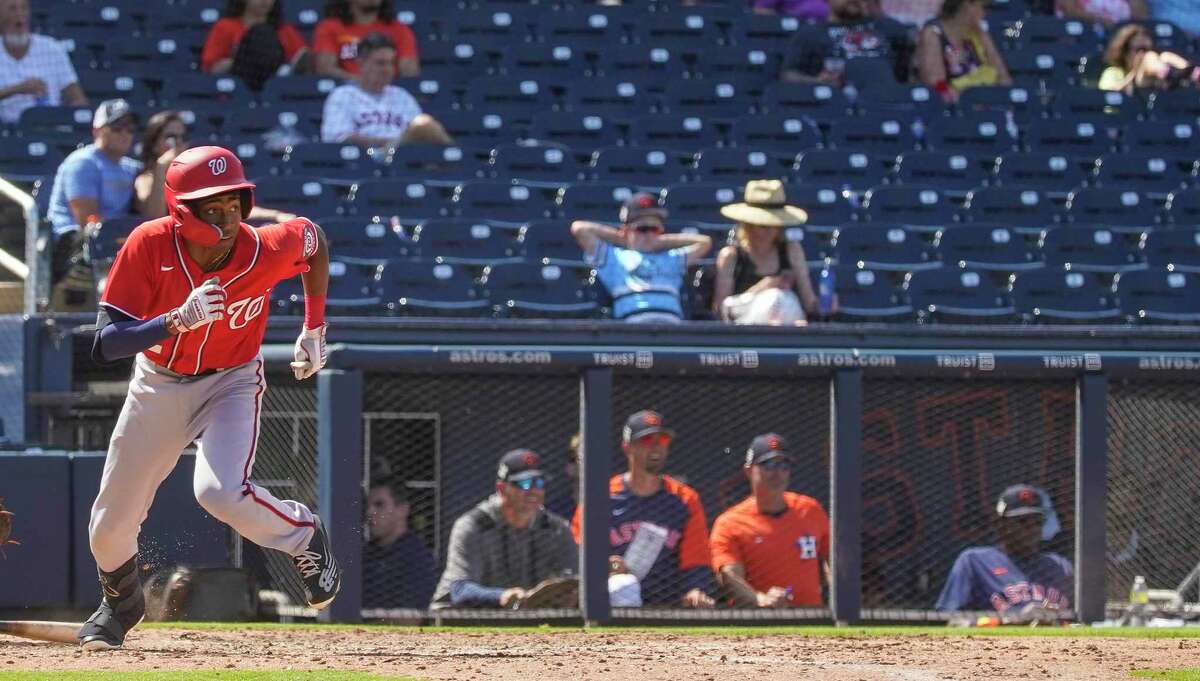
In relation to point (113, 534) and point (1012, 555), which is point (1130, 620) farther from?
point (113, 534)

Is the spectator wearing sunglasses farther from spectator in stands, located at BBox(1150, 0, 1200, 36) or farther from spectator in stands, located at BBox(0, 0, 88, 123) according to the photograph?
spectator in stands, located at BBox(1150, 0, 1200, 36)

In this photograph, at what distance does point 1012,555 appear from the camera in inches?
297

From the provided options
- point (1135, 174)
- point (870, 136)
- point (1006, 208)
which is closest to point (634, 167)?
point (870, 136)

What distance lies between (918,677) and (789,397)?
273cm

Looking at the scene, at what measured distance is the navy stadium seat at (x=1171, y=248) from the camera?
414 inches

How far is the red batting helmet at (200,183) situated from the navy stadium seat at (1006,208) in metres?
6.48

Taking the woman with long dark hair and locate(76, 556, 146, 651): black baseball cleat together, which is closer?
locate(76, 556, 146, 651): black baseball cleat

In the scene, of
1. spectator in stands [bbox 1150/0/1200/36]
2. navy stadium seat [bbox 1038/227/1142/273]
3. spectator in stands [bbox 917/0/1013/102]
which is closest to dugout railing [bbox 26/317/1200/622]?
navy stadium seat [bbox 1038/227/1142/273]

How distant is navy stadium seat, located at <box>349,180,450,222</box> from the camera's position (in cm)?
994

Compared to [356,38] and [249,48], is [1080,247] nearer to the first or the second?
[356,38]

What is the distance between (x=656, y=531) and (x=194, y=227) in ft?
9.52

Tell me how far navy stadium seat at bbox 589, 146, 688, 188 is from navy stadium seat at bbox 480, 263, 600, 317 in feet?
5.24

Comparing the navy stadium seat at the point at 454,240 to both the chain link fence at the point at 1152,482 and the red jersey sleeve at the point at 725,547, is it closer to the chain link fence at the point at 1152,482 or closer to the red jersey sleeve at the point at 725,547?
the red jersey sleeve at the point at 725,547

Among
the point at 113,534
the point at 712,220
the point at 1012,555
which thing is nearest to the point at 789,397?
the point at 1012,555
